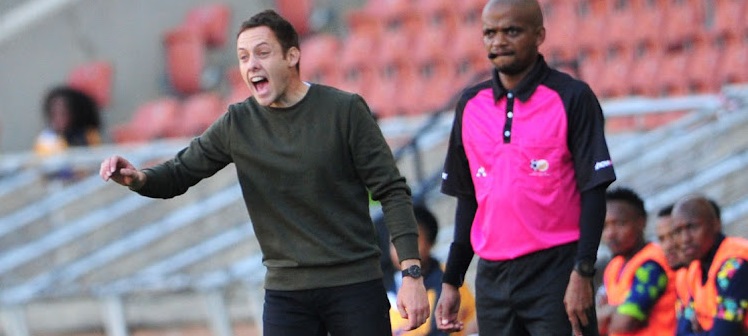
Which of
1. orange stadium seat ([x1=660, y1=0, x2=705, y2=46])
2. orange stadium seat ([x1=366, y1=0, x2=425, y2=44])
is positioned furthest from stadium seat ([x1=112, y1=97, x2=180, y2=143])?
orange stadium seat ([x1=660, y1=0, x2=705, y2=46])

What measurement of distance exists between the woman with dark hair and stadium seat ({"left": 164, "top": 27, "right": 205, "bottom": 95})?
2.76 meters

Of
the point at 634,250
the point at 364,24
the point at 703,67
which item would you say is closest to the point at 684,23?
the point at 703,67

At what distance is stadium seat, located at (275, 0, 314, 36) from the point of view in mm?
A: 16547

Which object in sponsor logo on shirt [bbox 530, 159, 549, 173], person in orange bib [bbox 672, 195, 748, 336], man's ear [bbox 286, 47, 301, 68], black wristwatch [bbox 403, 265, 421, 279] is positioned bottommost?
person in orange bib [bbox 672, 195, 748, 336]

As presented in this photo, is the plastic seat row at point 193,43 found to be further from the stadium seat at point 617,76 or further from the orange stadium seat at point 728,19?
the orange stadium seat at point 728,19

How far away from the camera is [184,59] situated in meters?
16.0

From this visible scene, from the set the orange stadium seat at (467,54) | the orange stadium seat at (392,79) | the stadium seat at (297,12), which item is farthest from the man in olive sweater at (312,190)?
the stadium seat at (297,12)

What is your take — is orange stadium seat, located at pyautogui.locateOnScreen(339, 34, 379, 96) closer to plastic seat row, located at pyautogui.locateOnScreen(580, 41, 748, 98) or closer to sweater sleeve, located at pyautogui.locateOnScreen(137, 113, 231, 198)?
plastic seat row, located at pyautogui.locateOnScreen(580, 41, 748, 98)

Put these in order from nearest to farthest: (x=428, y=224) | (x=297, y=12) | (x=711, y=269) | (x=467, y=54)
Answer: (x=711, y=269) < (x=428, y=224) < (x=467, y=54) < (x=297, y=12)

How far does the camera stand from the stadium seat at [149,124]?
14758 millimetres

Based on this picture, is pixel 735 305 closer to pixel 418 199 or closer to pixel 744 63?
pixel 418 199

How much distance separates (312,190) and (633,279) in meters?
1.83

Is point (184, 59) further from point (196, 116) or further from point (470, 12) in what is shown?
point (470, 12)

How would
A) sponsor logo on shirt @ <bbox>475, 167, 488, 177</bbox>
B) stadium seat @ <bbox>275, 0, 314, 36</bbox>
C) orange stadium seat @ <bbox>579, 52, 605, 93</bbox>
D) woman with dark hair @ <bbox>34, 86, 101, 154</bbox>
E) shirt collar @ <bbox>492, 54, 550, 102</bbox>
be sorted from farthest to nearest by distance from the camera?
stadium seat @ <bbox>275, 0, 314, 36</bbox> → woman with dark hair @ <bbox>34, 86, 101, 154</bbox> → orange stadium seat @ <bbox>579, 52, 605, 93</bbox> → sponsor logo on shirt @ <bbox>475, 167, 488, 177</bbox> → shirt collar @ <bbox>492, 54, 550, 102</bbox>
